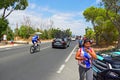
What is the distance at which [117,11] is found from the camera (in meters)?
25.2

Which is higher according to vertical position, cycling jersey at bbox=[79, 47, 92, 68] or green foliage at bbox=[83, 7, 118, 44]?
green foliage at bbox=[83, 7, 118, 44]

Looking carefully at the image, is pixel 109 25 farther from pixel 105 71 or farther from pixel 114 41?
pixel 105 71

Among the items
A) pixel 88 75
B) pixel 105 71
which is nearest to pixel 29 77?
pixel 88 75

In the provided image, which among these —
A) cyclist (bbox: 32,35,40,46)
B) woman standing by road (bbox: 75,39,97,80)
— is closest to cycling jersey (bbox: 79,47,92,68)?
woman standing by road (bbox: 75,39,97,80)

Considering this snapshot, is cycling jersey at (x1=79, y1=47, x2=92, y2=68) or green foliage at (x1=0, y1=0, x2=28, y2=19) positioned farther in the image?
green foliage at (x1=0, y1=0, x2=28, y2=19)

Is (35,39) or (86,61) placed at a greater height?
(35,39)

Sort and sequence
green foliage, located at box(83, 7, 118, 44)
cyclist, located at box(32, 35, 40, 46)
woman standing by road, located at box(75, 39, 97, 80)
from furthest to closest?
1. green foliage, located at box(83, 7, 118, 44)
2. cyclist, located at box(32, 35, 40, 46)
3. woman standing by road, located at box(75, 39, 97, 80)

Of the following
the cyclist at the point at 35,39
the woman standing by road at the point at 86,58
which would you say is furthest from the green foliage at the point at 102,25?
the woman standing by road at the point at 86,58

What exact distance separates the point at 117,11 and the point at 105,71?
18.6 meters

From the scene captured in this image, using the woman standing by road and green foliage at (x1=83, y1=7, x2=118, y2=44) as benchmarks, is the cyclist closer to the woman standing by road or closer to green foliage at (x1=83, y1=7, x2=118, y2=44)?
green foliage at (x1=83, y1=7, x2=118, y2=44)

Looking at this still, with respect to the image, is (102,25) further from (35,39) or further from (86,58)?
(86,58)

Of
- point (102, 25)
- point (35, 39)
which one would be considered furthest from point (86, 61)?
point (102, 25)

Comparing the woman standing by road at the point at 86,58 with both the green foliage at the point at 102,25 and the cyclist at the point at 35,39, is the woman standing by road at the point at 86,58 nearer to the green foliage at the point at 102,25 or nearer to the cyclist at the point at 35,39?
the cyclist at the point at 35,39

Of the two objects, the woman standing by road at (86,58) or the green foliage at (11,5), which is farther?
the green foliage at (11,5)
